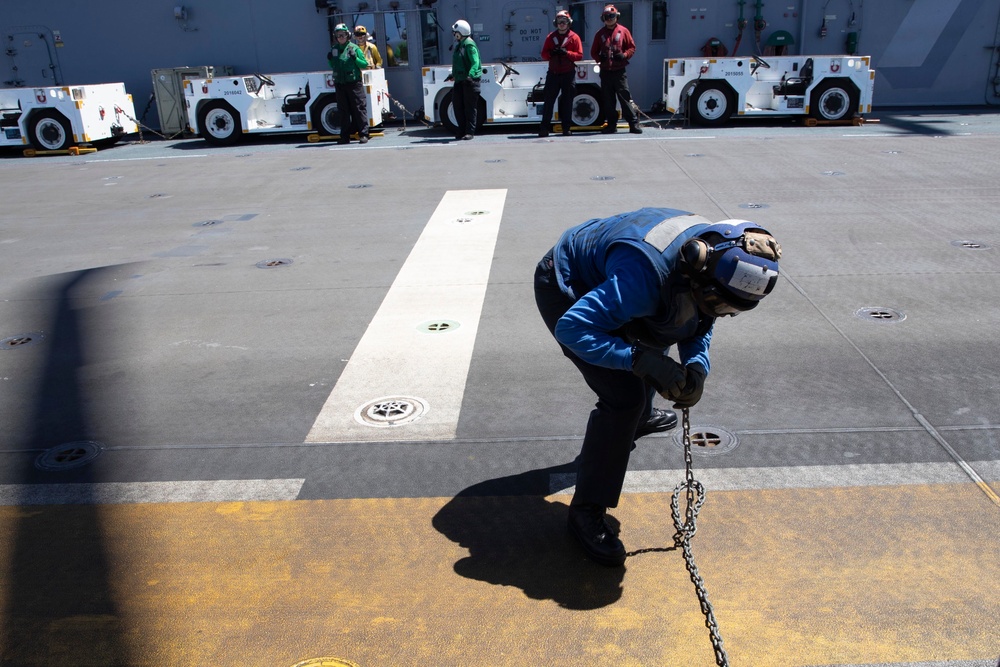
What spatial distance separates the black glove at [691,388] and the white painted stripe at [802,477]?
2.96ft

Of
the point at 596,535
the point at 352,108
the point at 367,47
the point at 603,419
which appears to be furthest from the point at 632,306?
the point at 367,47

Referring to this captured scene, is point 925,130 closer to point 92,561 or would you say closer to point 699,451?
point 699,451

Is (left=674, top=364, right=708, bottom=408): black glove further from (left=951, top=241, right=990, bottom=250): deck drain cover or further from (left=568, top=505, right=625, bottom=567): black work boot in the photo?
(left=951, top=241, right=990, bottom=250): deck drain cover

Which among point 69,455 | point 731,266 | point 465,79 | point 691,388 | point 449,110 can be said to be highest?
point 731,266

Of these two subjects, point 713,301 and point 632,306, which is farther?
point 632,306

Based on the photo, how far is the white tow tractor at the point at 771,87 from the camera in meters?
16.0

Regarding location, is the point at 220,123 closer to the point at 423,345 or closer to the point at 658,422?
the point at 423,345

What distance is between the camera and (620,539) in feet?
10.9

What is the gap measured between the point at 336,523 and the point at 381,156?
11.1 metres

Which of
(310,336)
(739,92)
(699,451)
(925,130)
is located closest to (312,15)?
(739,92)

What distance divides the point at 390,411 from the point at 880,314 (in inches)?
138

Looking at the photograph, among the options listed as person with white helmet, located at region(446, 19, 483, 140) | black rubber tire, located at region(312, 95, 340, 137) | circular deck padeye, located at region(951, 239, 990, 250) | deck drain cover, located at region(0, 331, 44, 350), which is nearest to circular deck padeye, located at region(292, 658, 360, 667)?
deck drain cover, located at region(0, 331, 44, 350)

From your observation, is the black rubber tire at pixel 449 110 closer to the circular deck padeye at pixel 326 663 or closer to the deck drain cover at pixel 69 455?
the deck drain cover at pixel 69 455

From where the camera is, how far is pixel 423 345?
5.43m
